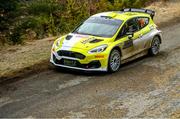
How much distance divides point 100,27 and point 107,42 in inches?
43.4

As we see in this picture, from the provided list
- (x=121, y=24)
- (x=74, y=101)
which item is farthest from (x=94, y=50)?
(x=74, y=101)

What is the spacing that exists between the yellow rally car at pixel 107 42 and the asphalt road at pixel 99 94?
1.25 feet

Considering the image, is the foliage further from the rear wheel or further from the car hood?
the rear wheel

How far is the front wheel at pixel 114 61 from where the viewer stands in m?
15.0

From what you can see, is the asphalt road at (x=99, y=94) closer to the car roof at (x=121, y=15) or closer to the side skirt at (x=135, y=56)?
the side skirt at (x=135, y=56)

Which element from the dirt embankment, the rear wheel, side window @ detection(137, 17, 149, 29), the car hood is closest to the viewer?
the car hood

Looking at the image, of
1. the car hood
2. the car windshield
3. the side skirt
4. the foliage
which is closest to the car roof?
the car windshield

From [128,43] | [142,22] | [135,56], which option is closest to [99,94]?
[128,43]

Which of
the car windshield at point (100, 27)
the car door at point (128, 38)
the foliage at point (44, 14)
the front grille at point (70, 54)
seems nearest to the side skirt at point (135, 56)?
the car door at point (128, 38)

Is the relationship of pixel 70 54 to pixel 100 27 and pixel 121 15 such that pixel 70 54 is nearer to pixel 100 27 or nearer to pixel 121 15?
pixel 100 27

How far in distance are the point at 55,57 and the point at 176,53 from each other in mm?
5497

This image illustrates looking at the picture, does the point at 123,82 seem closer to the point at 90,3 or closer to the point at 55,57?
the point at 55,57

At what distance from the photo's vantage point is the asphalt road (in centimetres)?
1148

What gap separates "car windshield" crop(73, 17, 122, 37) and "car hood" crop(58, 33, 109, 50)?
1.33 feet
